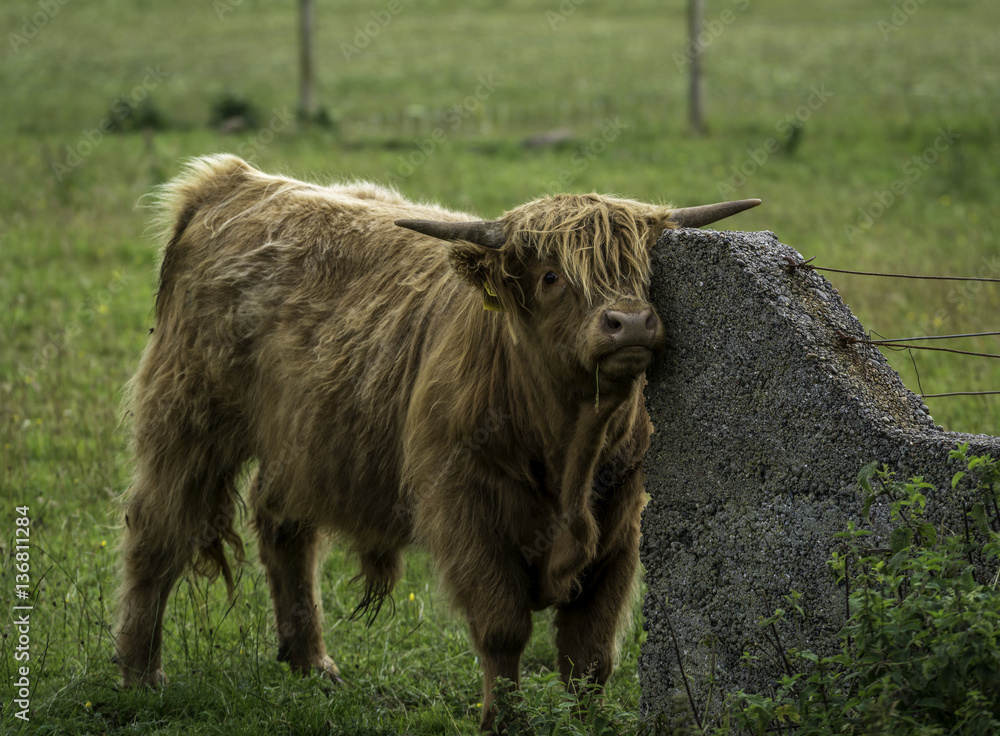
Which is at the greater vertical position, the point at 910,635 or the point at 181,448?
the point at 910,635

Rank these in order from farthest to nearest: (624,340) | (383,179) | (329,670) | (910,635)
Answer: (383,179) < (329,670) < (624,340) < (910,635)

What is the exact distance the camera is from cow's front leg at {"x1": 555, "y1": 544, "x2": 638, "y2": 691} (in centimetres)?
364

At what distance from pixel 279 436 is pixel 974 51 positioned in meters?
32.9

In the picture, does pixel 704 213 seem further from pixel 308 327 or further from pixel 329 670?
pixel 329 670

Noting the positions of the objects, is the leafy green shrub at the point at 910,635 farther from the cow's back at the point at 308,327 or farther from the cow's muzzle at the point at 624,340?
the cow's back at the point at 308,327

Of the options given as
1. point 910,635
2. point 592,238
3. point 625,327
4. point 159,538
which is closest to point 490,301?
point 592,238

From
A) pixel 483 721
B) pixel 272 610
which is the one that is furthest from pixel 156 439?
pixel 483 721

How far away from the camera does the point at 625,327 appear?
2.88 meters

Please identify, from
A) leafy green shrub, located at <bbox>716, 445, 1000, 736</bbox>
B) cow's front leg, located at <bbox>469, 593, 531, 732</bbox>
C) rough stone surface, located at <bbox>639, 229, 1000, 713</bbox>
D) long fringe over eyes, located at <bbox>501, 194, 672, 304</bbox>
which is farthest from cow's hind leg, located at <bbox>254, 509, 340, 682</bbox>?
leafy green shrub, located at <bbox>716, 445, 1000, 736</bbox>

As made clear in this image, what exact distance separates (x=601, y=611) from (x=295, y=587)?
1.81 metres

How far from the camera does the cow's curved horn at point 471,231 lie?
10.8 ft

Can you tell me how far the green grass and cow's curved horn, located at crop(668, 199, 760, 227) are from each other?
163 cm

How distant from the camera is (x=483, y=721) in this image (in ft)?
11.7

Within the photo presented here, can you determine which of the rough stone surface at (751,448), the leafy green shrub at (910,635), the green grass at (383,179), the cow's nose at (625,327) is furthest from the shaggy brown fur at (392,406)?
the leafy green shrub at (910,635)
